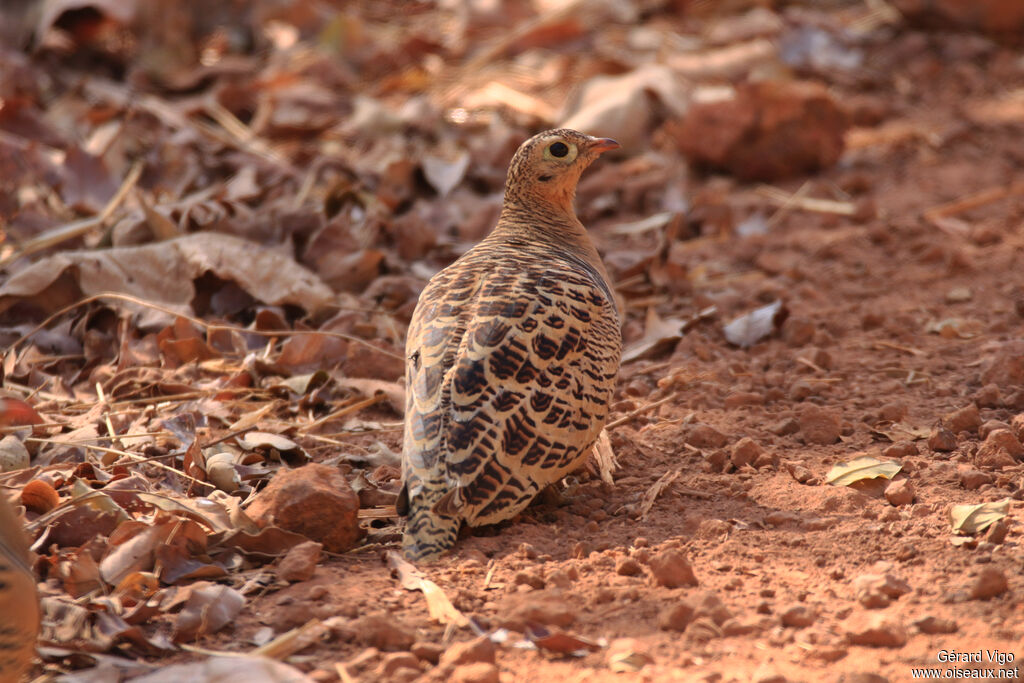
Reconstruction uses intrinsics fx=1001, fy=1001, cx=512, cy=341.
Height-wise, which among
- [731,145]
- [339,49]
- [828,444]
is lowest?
[828,444]

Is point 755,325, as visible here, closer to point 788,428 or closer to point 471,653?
point 788,428

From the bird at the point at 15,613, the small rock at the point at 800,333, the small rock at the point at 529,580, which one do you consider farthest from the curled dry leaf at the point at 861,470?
the bird at the point at 15,613

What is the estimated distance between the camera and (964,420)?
169 inches

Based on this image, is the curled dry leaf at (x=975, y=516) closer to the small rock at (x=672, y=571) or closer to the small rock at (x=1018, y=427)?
the small rock at (x=1018, y=427)

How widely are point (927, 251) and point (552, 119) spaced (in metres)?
3.32

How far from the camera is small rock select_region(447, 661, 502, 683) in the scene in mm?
2768

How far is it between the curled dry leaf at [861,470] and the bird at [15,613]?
2853 millimetres

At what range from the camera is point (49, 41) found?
365 inches

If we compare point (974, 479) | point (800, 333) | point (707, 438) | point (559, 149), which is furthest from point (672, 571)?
point (800, 333)

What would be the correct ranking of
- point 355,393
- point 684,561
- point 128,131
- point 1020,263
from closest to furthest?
point 684,561
point 355,393
point 1020,263
point 128,131

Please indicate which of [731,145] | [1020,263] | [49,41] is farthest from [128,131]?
[1020,263]

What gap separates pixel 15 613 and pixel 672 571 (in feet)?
6.33

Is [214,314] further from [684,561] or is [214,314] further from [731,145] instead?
[731,145]

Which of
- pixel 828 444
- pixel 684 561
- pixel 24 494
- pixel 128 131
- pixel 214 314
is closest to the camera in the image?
pixel 684 561
